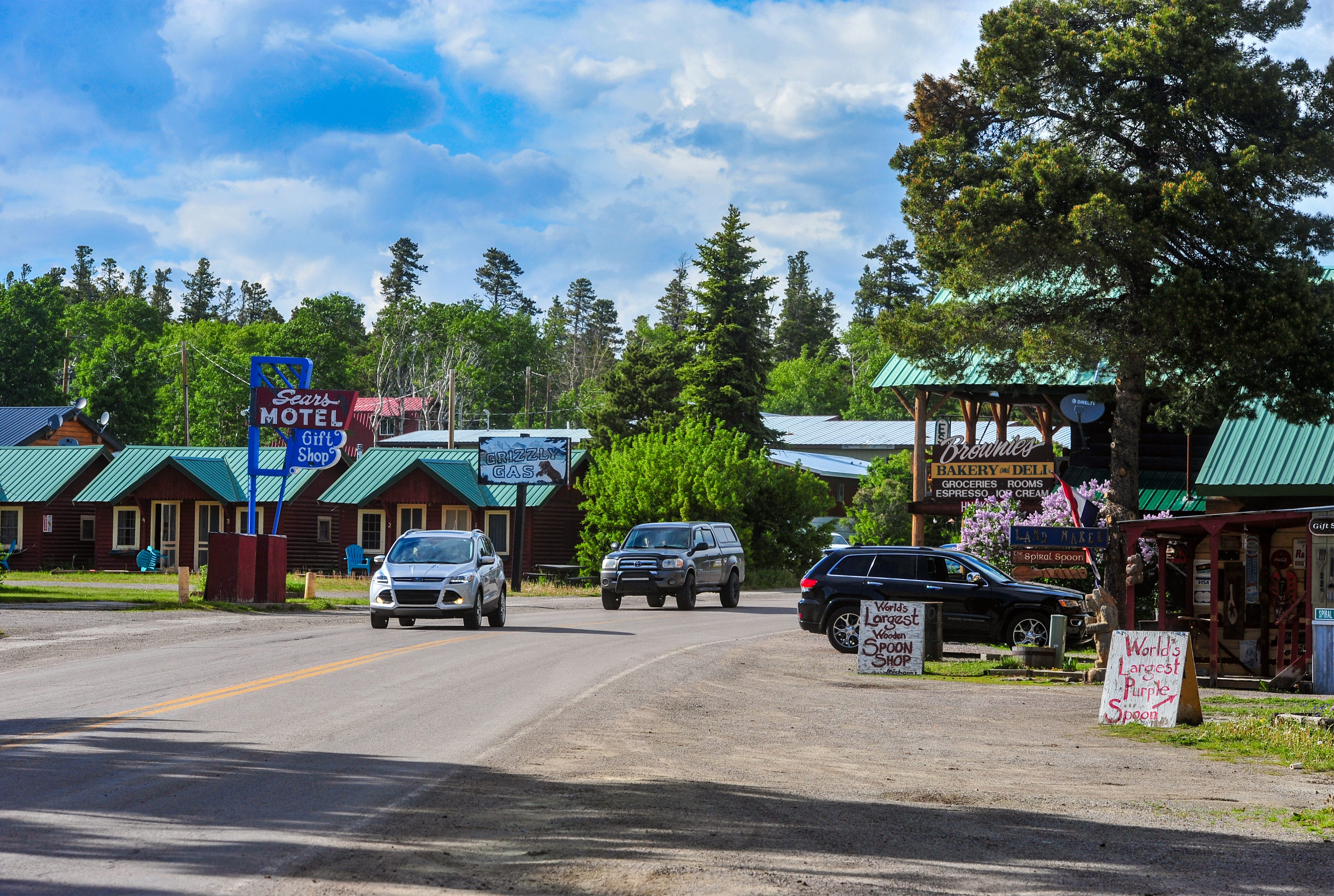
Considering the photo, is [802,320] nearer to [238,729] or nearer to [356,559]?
[356,559]

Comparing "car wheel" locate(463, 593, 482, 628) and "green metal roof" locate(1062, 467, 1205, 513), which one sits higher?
"green metal roof" locate(1062, 467, 1205, 513)

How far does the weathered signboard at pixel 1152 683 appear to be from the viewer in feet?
44.1

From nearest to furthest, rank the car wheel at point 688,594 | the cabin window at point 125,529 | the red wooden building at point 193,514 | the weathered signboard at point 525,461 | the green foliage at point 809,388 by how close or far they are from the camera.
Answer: the car wheel at point 688,594 < the weathered signboard at point 525,461 < the red wooden building at point 193,514 < the cabin window at point 125,529 < the green foliage at point 809,388

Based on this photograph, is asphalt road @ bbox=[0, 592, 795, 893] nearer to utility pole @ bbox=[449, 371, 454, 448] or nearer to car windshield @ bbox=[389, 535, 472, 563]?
car windshield @ bbox=[389, 535, 472, 563]

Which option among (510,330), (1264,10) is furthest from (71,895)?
(510,330)

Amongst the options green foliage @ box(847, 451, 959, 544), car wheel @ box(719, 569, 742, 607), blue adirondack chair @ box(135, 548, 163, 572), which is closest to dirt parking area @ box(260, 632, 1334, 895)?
car wheel @ box(719, 569, 742, 607)

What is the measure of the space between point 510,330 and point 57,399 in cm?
3541

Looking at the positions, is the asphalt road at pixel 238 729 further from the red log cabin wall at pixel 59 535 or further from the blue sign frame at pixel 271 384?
the red log cabin wall at pixel 59 535

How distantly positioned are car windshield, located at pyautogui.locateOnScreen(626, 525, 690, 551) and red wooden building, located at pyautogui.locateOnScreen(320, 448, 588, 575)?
53.7 ft

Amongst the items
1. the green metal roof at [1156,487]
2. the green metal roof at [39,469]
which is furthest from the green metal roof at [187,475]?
the green metal roof at [1156,487]

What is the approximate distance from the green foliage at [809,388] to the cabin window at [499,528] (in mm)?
55769

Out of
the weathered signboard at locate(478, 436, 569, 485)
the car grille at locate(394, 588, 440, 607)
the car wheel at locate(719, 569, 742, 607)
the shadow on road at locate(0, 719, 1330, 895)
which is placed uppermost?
the weathered signboard at locate(478, 436, 569, 485)

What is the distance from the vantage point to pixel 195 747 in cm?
1014

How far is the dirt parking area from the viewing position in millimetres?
6480
